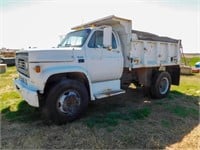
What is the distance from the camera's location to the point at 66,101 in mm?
5223

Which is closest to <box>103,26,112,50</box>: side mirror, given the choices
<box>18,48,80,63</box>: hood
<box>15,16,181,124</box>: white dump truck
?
<box>15,16,181,124</box>: white dump truck

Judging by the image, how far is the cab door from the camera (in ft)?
19.1

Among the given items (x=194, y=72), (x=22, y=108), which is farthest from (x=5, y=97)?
(x=194, y=72)

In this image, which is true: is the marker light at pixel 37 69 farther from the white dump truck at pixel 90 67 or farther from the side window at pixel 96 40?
the side window at pixel 96 40


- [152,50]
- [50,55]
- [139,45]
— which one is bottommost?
[50,55]

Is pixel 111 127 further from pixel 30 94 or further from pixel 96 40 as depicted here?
pixel 96 40

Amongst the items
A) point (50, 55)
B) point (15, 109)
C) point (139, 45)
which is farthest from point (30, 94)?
point (139, 45)

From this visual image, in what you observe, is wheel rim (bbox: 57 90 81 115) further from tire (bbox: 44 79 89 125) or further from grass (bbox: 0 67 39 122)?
grass (bbox: 0 67 39 122)

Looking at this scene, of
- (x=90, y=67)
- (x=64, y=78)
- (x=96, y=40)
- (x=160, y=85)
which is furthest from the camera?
(x=160, y=85)

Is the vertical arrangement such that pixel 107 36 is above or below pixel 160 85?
above

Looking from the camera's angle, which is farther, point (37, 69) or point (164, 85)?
point (164, 85)

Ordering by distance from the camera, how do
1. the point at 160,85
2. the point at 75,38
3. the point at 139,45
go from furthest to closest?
1. the point at 160,85
2. the point at 139,45
3. the point at 75,38

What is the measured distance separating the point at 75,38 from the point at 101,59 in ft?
3.11

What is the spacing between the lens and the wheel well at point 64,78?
523 centimetres
